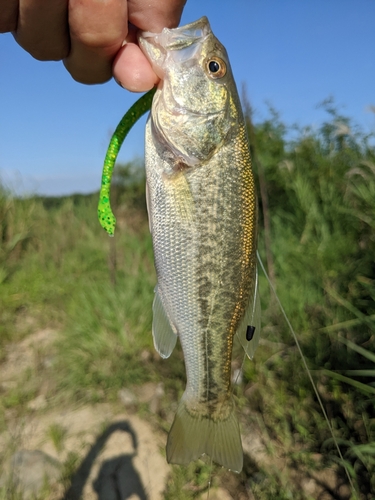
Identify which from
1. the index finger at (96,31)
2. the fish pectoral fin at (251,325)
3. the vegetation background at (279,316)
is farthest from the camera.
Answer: the vegetation background at (279,316)

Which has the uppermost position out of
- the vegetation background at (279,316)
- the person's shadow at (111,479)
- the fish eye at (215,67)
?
the fish eye at (215,67)

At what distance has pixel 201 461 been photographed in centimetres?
274

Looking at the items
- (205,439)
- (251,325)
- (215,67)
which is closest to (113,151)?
(215,67)

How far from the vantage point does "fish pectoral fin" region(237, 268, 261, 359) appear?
159 centimetres

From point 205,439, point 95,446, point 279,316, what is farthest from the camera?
point 279,316

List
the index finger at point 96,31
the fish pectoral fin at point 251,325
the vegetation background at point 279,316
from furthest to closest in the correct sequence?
the vegetation background at point 279,316 → the fish pectoral fin at point 251,325 → the index finger at point 96,31

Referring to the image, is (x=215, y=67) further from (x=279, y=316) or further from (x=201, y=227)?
(x=279, y=316)

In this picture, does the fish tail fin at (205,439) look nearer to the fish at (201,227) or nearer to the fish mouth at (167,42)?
the fish at (201,227)

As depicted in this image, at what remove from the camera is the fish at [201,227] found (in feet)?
4.91

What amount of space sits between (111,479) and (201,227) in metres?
2.35

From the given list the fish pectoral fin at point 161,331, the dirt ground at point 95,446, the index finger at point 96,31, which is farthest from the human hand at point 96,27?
the dirt ground at point 95,446


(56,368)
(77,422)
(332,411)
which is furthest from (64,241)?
(332,411)

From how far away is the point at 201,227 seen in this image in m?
1.49

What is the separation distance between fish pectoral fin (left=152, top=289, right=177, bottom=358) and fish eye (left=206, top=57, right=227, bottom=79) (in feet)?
3.15
